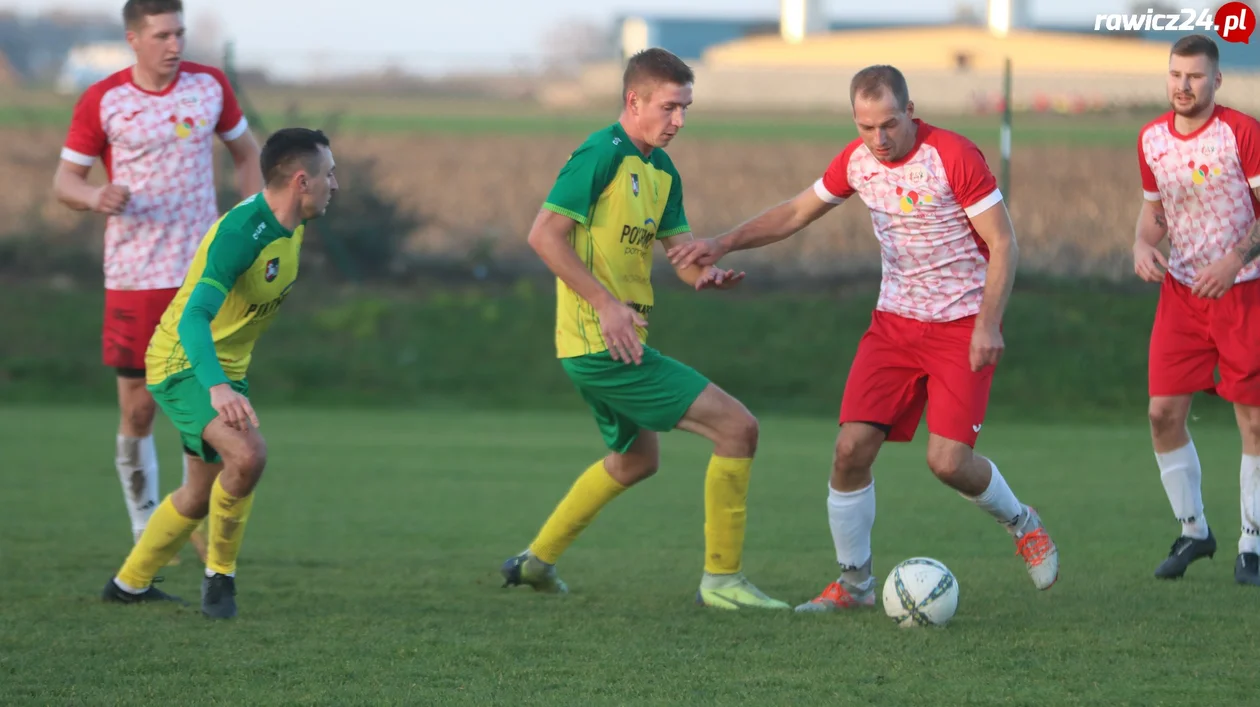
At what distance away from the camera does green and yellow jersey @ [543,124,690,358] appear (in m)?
5.37

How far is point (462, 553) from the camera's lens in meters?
6.89

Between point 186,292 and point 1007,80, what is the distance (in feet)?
36.9

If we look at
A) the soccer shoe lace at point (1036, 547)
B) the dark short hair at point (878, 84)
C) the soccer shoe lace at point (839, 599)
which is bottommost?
the soccer shoe lace at point (839, 599)

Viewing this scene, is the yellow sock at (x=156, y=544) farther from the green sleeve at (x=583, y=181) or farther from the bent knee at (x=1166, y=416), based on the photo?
the bent knee at (x=1166, y=416)

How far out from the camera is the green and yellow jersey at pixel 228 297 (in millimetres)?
4957

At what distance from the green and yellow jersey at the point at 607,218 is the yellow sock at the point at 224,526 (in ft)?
4.41

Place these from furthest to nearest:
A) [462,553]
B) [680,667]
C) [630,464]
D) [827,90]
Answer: [827,90], [462,553], [630,464], [680,667]

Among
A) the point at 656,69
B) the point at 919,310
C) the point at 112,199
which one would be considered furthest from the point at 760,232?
the point at 112,199

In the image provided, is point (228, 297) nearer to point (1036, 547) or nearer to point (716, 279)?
point (716, 279)

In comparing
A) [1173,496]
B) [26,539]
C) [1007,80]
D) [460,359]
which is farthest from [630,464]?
[1007,80]

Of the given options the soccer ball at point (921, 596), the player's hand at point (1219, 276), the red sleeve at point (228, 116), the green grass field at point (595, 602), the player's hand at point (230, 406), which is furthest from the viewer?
the red sleeve at point (228, 116)

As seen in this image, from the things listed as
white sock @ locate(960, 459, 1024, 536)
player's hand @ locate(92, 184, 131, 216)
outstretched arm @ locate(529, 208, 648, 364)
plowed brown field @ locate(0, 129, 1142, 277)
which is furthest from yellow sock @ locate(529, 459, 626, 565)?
plowed brown field @ locate(0, 129, 1142, 277)

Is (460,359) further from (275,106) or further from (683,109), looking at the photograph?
(683,109)

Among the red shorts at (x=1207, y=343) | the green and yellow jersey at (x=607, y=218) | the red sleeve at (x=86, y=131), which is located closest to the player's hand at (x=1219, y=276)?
the red shorts at (x=1207, y=343)
